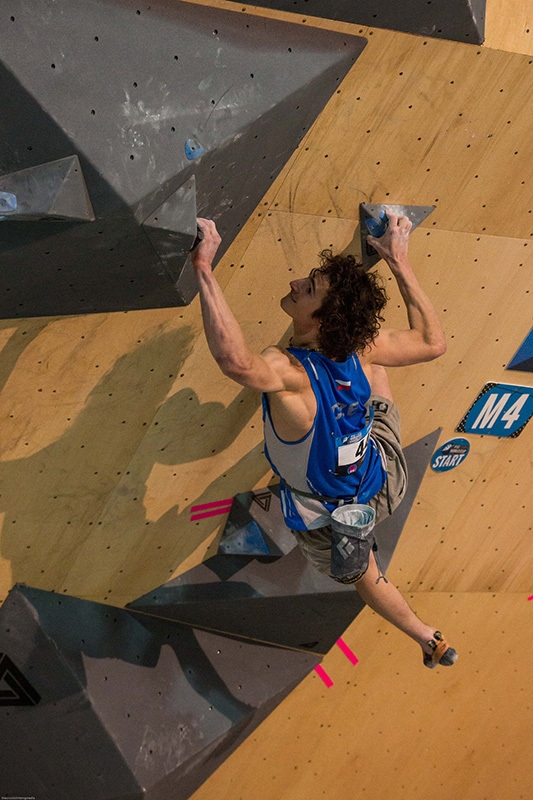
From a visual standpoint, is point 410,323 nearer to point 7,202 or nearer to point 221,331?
point 221,331

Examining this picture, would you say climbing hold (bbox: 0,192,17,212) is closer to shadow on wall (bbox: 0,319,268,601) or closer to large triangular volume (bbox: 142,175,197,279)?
large triangular volume (bbox: 142,175,197,279)

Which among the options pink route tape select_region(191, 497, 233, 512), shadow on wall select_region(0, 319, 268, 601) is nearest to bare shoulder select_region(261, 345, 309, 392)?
shadow on wall select_region(0, 319, 268, 601)

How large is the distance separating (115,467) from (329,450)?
2.22 ft

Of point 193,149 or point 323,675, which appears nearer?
point 193,149

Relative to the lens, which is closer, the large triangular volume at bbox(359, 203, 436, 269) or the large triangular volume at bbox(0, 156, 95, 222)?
the large triangular volume at bbox(0, 156, 95, 222)

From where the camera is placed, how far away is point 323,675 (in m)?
3.25

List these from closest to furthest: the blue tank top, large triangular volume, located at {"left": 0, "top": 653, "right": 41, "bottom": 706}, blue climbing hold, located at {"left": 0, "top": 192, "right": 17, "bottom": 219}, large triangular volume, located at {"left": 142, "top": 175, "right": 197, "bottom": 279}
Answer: blue climbing hold, located at {"left": 0, "top": 192, "right": 17, "bottom": 219} < large triangular volume, located at {"left": 142, "top": 175, "right": 197, "bottom": 279} < the blue tank top < large triangular volume, located at {"left": 0, "top": 653, "right": 41, "bottom": 706}

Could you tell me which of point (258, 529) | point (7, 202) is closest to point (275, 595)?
→ point (258, 529)

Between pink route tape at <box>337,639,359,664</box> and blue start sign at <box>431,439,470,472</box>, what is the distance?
31.4 inches

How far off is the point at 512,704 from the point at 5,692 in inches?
87.6

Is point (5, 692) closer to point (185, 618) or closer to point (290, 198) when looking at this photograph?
point (185, 618)

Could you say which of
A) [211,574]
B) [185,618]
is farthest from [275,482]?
[185,618]

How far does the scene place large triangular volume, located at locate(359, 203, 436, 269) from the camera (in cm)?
230

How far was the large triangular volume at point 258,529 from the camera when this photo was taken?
2742mm
